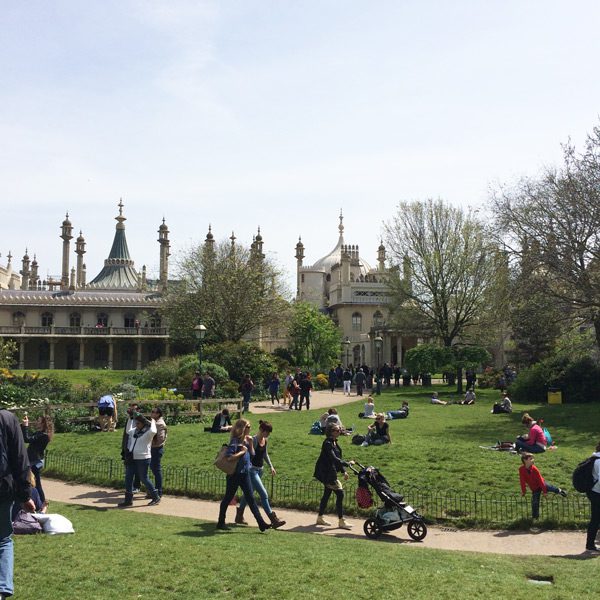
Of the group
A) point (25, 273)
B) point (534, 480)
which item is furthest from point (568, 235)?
point (25, 273)

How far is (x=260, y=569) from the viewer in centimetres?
830

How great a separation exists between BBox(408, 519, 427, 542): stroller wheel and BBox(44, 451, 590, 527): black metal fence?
131cm

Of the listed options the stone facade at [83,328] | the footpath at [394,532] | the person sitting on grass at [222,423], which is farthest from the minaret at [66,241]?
the footpath at [394,532]

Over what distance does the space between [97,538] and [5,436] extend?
3.97 meters

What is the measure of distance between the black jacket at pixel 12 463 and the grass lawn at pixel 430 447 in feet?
29.8

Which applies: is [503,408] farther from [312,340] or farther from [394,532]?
[312,340]

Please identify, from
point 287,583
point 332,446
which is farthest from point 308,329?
point 287,583

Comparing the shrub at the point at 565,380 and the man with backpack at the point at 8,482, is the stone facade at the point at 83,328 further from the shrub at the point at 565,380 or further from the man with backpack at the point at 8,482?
the man with backpack at the point at 8,482

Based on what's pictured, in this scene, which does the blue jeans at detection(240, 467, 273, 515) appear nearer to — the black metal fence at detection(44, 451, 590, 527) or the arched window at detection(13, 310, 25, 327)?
the black metal fence at detection(44, 451, 590, 527)

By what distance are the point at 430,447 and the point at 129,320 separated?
52.3 m

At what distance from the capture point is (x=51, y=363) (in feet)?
200

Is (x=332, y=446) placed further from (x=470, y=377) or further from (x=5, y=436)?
(x=470, y=377)

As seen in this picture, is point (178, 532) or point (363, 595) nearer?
point (363, 595)

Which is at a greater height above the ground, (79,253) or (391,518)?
(79,253)
